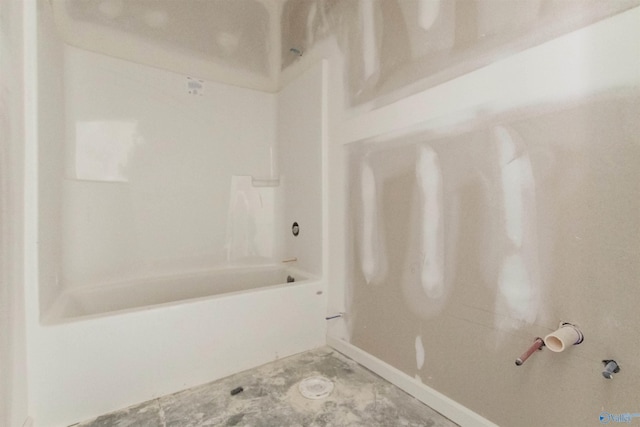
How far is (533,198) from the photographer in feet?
3.12

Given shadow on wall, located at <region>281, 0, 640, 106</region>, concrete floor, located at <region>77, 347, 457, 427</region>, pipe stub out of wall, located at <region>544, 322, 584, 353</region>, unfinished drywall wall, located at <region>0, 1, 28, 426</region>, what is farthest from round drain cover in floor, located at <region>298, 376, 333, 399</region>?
shadow on wall, located at <region>281, 0, 640, 106</region>

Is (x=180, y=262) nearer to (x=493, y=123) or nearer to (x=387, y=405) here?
(x=387, y=405)

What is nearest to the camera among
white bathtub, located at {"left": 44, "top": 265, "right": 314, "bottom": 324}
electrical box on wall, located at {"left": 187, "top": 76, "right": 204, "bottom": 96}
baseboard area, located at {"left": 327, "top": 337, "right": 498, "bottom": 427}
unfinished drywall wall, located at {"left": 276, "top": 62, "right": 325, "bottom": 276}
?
baseboard area, located at {"left": 327, "top": 337, "right": 498, "bottom": 427}

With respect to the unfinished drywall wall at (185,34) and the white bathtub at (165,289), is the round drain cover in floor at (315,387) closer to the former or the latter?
the white bathtub at (165,289)

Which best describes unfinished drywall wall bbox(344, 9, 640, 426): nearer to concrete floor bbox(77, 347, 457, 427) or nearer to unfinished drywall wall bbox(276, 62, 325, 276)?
concrete floor bbox(77, 347, 457, 427)

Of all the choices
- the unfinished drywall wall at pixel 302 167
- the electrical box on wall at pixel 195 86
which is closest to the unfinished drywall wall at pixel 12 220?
the electrical box on wall at pixel 195 86

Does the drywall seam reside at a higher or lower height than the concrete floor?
higher

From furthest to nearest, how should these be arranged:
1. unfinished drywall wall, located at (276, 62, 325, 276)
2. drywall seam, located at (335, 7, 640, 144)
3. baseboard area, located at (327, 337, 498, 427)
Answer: unfinished drywall wall, located at (276, 62, 325, 276) < baseboard area, located at (327, 337, 498, 427) < drywall seam, located at (335, 7, 640, 144)

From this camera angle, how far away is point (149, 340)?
1.33m

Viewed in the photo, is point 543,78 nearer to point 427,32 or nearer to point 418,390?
point 427,32

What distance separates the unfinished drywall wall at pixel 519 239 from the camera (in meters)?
0.79

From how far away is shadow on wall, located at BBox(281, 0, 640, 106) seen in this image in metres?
0.92

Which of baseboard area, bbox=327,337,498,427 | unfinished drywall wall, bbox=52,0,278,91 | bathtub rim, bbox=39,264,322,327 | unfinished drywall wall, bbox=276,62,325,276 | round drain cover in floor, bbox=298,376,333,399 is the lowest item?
round drain cover in floor, bbox=298,376,333,399

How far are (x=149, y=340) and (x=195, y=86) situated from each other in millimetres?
1789
